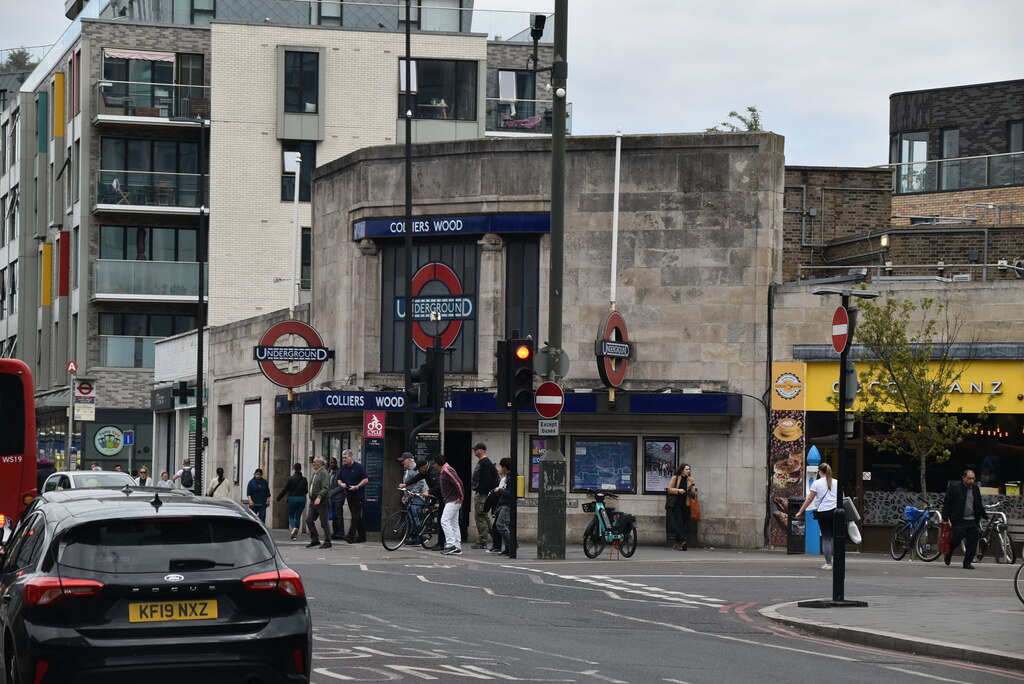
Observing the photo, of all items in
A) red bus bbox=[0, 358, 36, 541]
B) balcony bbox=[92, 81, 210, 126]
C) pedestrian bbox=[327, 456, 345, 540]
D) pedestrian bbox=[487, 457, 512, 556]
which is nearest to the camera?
red bus bbox=[0, 358, 36, 541]

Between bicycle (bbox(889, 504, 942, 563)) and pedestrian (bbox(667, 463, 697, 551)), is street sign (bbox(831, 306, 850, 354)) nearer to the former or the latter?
bicycle (bbox(889, 504, 942, 563))

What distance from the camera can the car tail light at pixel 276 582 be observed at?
888 cm

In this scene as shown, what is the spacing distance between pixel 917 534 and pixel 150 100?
37732mm

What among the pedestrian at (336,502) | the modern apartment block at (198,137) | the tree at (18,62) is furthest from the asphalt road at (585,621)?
Answer: the tree at (18,62)

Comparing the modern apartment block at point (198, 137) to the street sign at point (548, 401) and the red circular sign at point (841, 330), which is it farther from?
the red circular sign at point (841, 330)

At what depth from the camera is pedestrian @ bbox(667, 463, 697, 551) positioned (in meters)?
28.2

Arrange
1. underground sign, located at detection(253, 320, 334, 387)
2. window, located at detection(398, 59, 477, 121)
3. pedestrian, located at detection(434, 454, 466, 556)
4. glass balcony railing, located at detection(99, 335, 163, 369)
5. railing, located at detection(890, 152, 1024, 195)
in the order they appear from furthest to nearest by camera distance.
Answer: glass balcony railing, located at detection(99, 335, 163, 369) < window, located at detection(398, 59, 477, 121) < railing, located at detection(890, 152, 1024, 195) < underground sign, located at detection(253, 320, 334, 387) < pedestrian, located at detection(434, 454, 466, 556)

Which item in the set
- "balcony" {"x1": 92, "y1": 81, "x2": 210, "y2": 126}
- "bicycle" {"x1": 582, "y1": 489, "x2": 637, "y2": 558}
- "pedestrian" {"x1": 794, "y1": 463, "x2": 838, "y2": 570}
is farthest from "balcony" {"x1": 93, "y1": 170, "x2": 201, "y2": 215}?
"pedestrian" {"x1": 794, "y1": 463, "x2": 838, "y2": 570}

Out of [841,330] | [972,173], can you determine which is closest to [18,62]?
[972,173]

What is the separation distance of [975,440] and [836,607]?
11.5m

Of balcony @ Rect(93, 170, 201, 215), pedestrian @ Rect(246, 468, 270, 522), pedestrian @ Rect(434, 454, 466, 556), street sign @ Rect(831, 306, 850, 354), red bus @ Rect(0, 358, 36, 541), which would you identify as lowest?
pedestrian @ Rect(246, 468, 270, 522)

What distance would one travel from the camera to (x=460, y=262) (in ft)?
102

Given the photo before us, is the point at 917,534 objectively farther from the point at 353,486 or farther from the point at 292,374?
the point at 292,374

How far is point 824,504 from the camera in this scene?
2408 centimetres
